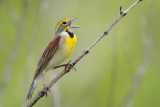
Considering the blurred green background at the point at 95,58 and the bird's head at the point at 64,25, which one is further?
the blurred green background at the point at 95,58

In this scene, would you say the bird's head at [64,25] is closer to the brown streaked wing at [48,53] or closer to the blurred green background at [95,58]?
the brown streaked wing at [48,53]

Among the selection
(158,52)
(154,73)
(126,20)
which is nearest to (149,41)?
(154,73)

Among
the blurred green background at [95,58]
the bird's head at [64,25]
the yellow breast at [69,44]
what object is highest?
the blurred green background at [95,58]

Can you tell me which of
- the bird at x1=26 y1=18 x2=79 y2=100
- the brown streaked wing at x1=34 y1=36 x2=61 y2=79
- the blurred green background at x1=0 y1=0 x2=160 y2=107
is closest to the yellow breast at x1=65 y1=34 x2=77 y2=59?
the bird at x1=26 y1=18 x2=79 y2=100

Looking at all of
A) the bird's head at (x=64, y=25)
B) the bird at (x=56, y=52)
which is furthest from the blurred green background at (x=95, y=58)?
the bird at (x=56, y=52)

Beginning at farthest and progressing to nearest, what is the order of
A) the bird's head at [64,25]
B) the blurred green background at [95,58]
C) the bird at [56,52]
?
the blurred green background at [95,58]
the bird's head at [64,25]
the bird at [56,52]

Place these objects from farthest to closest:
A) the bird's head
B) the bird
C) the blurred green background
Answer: the blurred green background
the bird's head
the bird

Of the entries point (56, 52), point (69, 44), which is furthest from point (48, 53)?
point (69, 44)

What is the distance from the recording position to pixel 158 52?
34.9 ft

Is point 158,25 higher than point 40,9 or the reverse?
higher

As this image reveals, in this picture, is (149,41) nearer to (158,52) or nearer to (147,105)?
(147,105)

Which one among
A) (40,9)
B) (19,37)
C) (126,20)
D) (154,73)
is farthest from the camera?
(126,20)

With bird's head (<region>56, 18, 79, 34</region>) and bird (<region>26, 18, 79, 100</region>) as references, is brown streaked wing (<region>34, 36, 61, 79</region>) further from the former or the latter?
bird's head (<region>56, 18, 79, 34</region>)

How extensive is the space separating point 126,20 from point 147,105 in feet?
11.6
